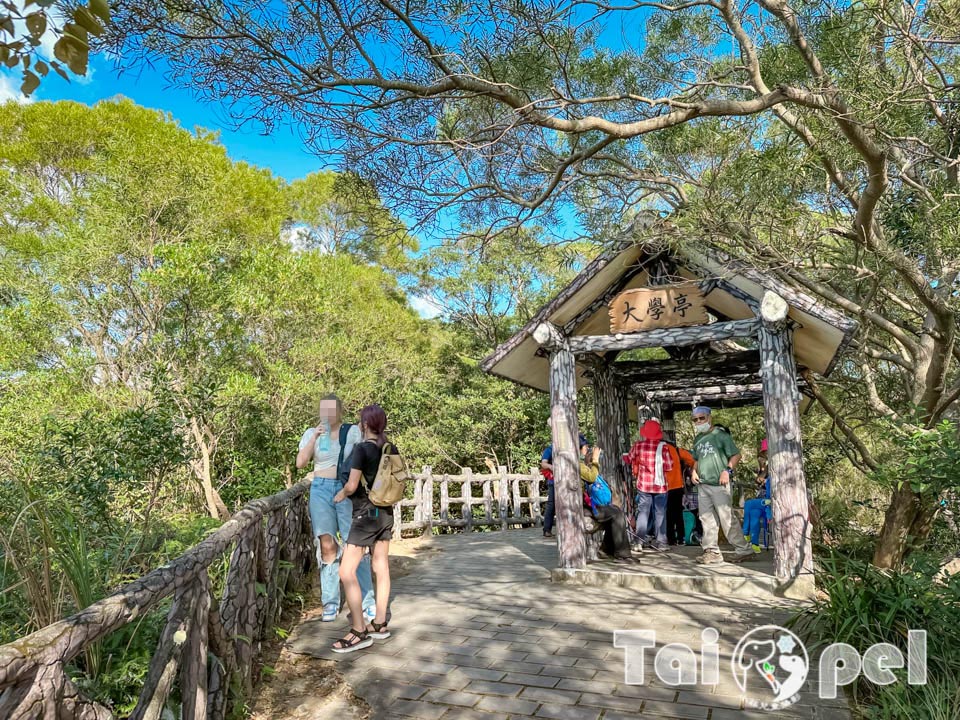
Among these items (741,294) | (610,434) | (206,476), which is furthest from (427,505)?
(741,294)

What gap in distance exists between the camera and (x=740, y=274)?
18.7ft

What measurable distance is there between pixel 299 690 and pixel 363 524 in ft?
3.33

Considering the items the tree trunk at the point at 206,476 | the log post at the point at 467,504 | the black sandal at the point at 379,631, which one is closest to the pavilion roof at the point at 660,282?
the black sandal at the point at 379,631

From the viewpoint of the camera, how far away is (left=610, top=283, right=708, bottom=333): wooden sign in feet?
21.3

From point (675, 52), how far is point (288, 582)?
20.2ft

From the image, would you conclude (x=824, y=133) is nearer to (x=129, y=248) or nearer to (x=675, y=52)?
(x=675, y=52)

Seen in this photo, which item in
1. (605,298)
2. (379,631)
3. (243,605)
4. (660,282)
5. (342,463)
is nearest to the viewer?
(243,605)

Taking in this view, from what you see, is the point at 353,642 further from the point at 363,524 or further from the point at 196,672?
the point at 196,672

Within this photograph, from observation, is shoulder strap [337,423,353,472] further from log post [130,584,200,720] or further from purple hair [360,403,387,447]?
log post [130,584,200,720]

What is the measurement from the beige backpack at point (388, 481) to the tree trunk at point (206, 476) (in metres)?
7.59

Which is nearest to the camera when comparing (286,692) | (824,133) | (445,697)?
(445,697)

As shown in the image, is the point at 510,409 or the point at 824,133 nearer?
the point at 824,133

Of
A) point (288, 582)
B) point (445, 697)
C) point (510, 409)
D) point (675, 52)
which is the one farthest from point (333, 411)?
point (510, 409)

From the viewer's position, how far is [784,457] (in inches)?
223
